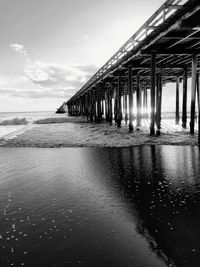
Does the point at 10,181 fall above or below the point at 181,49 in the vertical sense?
below

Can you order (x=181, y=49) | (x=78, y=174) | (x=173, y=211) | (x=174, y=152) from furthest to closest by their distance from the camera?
(x=181, y=49)
(x=174, y=152)
(x=78, y=174)
(x=173, y=211)

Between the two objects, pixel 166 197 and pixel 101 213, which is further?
pixel 166 197

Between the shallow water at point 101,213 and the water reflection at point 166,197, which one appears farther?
the water reflection at point 166,197

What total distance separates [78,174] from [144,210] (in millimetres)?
2825

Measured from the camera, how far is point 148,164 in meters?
7.88

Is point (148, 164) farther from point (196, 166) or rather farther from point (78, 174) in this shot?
point (78, 174)

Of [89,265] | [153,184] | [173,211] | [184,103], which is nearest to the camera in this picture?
[89,265]

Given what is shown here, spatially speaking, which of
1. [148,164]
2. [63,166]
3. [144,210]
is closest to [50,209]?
[144,210]

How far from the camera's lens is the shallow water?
3.14m

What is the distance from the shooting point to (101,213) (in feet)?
14.4

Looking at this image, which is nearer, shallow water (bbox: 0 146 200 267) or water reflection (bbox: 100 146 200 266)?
shallow water (bbox: 0 146 200 267)

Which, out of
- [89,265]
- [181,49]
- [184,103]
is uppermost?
[181,49]

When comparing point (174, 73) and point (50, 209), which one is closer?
point (50, 209)

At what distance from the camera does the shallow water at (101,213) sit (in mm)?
3141
